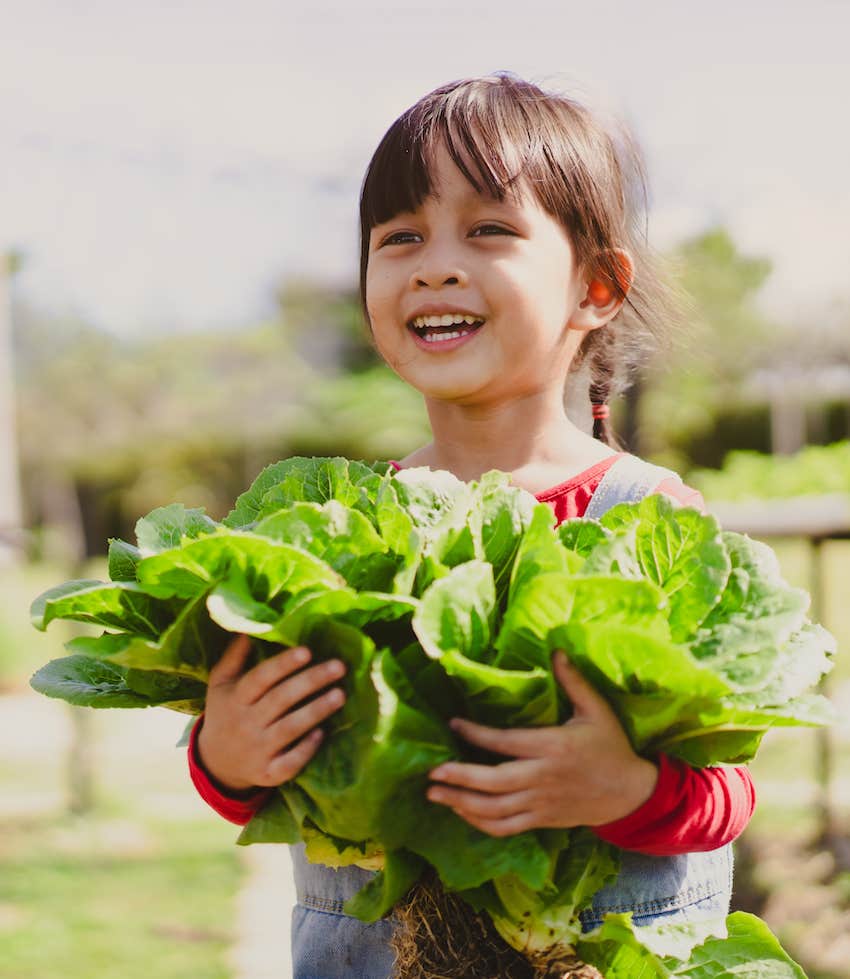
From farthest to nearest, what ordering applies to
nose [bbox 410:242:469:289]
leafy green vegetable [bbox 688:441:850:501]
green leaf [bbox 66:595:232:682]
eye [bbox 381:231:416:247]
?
leafy green vegetable [bbox 688:441:850:501] < eye [bbox 381:231:416:247] < nose [bbox 410:242:469:289] < green leaf [bbox 66:595:232:682]

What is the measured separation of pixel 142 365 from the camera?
28906mm

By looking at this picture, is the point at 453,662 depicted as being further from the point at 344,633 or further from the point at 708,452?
the point at 708,452

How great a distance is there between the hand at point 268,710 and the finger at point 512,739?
0.15 m

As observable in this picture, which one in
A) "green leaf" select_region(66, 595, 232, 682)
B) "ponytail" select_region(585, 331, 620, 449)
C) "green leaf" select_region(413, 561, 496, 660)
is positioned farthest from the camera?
"ponytail" select_region(585, 331, 620, 449)

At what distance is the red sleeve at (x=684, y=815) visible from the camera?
142 centimetres

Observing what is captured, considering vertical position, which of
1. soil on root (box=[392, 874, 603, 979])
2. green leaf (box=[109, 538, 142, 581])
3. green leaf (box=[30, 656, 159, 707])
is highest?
green leaf (box=[109, 538, 142, 581])

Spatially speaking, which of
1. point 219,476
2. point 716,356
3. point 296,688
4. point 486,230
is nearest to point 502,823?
point 296,688

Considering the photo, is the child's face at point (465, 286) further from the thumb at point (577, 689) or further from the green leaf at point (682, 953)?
the green leaf at point (682, 953)

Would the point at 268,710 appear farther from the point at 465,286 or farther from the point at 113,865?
the point at 113,865

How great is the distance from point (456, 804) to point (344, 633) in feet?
0.73

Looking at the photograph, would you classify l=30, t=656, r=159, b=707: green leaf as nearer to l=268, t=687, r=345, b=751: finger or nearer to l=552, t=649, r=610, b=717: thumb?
l=268, t=687, r=345, b=751: finger

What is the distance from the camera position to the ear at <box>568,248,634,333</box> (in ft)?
6.78

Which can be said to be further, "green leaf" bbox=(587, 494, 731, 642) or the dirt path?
the dirt path

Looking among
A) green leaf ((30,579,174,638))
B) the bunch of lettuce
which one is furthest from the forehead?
green leaf ((30,579,174,638))
